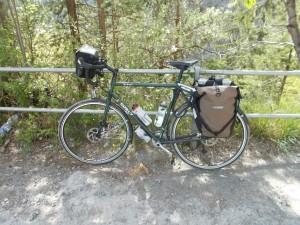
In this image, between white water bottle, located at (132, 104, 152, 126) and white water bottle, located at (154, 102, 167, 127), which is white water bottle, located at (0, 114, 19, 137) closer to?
white water bottle, located at (132, 104, 152, 126)

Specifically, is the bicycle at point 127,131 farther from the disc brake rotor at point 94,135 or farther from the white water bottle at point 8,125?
the white water bottle at point 8,125

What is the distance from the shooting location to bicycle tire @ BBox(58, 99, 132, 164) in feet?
10.9

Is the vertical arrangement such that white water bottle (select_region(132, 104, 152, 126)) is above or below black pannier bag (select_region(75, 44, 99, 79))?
below

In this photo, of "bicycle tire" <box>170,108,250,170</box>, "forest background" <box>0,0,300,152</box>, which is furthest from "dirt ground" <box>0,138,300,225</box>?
"forest background" <box>0,0,300,152</box>

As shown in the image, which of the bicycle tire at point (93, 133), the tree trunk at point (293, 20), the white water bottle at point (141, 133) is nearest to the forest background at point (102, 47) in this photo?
the tree trunk at point (293, 20)

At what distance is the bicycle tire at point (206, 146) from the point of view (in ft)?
10.7

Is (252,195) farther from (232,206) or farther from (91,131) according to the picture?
(91,131)

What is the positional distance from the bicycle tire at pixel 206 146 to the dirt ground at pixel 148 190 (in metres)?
0.13

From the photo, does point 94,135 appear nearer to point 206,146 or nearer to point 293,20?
point 206,146

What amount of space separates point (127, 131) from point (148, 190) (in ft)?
2.55

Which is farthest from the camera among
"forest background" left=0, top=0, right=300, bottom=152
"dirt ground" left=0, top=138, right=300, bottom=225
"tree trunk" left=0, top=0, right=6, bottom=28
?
"tree trunk" left=0, top=0, right=6, bottom=28

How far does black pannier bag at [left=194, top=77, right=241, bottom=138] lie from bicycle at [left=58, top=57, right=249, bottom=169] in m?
0.16

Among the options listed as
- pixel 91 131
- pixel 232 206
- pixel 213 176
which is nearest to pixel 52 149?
pixel 91 131

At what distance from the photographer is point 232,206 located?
2793 millimetres
